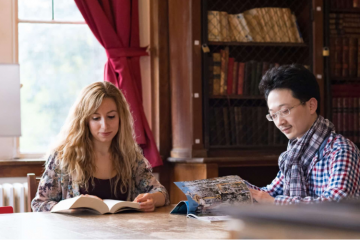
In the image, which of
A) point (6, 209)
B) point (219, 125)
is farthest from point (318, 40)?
point (6, 209)

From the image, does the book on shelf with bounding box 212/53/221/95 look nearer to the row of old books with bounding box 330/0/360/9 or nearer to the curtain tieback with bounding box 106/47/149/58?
the curtain tieback with bounding box 106/47/149/58

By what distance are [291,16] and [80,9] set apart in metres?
1.46

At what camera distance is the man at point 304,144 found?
1.61 meters

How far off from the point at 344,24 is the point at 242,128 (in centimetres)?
107

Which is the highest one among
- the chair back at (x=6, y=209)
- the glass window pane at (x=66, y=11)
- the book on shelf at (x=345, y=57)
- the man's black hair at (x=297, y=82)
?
the glass window pane at (x=66, y=11)

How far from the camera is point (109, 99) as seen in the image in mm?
2256

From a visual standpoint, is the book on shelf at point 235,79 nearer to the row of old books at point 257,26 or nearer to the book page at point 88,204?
the row of old books at point 257,26

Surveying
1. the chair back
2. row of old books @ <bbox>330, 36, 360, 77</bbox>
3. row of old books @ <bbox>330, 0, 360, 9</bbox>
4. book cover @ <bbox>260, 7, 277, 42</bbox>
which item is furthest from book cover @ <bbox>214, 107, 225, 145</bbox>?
the chair back

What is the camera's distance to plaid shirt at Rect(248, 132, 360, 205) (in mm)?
1549

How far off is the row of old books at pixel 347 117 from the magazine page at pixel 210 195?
180 cm

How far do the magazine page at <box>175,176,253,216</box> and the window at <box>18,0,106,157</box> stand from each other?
1.93 meters

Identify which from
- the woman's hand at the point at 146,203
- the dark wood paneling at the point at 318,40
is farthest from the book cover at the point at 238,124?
the woman's hand at the point at 146,203

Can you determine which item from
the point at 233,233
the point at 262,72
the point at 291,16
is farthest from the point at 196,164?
the point at 233,233

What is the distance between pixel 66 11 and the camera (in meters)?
3.37
